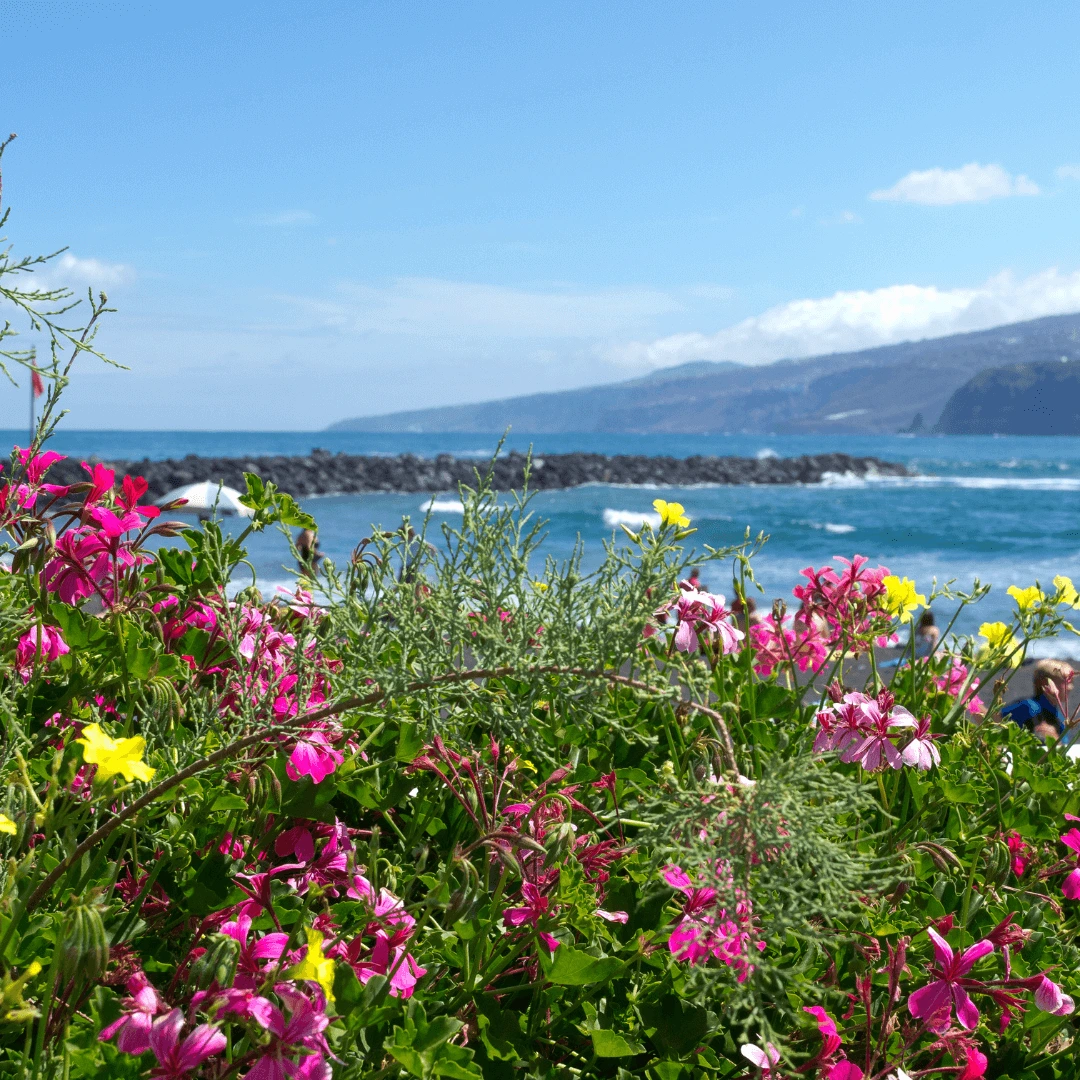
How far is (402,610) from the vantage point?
101cm

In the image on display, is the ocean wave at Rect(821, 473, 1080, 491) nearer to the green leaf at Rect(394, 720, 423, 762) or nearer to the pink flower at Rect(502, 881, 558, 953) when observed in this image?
the green leaf at Rect(394, 720, 423, 762)

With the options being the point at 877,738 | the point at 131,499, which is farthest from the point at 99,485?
the point at 877,738

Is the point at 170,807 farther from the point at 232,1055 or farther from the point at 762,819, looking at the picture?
the point at 762,819

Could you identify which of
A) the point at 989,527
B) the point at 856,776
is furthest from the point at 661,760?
the point at 989,527

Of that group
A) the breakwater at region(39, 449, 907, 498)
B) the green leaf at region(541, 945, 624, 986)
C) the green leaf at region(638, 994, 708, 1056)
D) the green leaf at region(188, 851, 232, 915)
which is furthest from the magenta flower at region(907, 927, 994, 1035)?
the breakwater at region(39, 449, 907, 498)

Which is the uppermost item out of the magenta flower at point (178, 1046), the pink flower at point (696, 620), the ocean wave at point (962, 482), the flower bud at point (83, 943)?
the pink flower at point (696, 620)

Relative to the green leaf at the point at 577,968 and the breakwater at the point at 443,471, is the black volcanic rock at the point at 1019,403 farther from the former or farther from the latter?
the green leaf at the point at 577,968

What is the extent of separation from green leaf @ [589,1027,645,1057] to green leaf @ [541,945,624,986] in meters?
0.05

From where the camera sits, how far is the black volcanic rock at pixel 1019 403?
149375 mm

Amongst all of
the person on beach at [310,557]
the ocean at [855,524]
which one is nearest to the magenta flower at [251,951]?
the person on beach at [310,557]

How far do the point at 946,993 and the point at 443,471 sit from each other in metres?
46.2

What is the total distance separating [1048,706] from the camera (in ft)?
9.54

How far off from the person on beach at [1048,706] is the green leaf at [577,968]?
111 centimetres

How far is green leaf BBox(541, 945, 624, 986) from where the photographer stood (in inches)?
41.4
